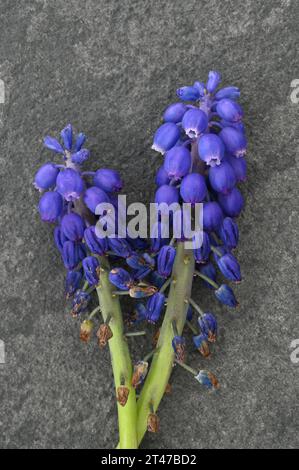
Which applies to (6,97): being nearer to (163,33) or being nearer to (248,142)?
(163,33)

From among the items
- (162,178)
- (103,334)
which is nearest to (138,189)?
(162,178)

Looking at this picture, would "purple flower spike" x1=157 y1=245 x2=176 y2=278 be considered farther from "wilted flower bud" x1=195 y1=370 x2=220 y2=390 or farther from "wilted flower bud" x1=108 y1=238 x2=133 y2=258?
"wilted flower bud" x1=195 y1=370 x2=220 y2=390

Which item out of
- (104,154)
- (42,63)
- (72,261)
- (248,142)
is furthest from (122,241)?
(42,63)

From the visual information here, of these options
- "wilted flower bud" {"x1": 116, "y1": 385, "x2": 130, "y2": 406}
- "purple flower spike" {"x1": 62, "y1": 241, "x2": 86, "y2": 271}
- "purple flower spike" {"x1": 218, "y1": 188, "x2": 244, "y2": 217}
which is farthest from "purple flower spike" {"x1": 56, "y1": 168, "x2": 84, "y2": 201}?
"wilted flower bud" {"x1": 116, "y1": 385, "x2": 130, "y2": 406}

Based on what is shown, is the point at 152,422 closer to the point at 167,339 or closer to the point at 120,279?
the point at 167,339
